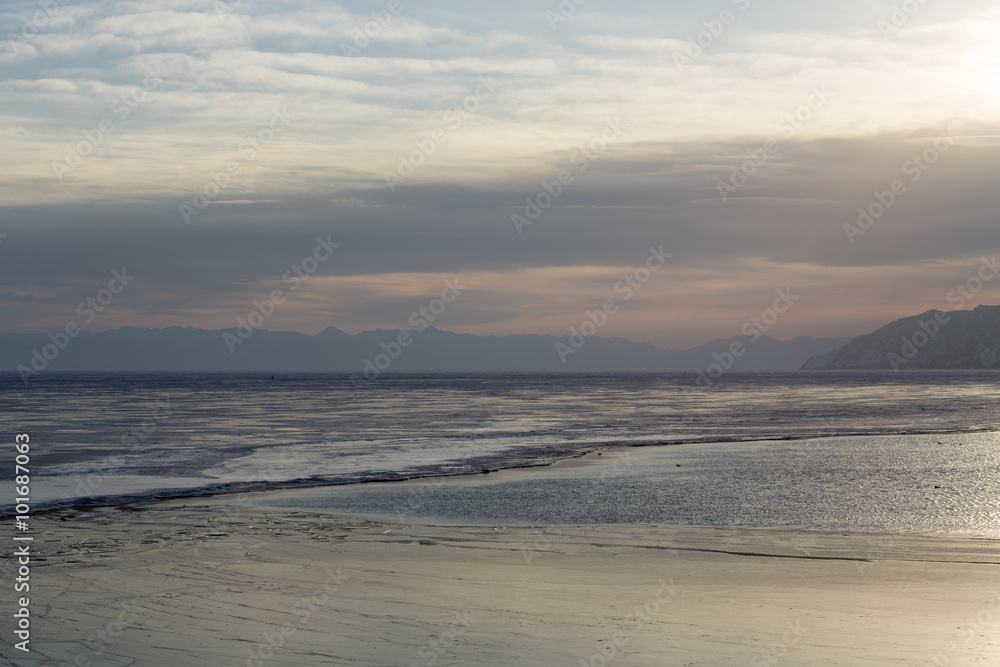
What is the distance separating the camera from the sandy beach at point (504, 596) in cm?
958

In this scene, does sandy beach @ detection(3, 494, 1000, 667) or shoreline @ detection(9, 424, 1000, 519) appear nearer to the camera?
sandy beach @ detection(3, 494, 1000, 667)

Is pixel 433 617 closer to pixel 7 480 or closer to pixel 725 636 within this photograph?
pixel 725 636

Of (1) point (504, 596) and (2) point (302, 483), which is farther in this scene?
(2) point (302, 483)

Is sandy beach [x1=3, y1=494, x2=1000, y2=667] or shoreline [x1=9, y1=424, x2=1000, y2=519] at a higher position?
sandy beach [x1=3, y1=494, x2=1000, y2=667]

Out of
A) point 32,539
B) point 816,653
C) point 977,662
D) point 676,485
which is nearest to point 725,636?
point 816,653

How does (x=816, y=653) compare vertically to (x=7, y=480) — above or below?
Result: above

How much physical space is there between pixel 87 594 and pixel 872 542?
14.5 meters

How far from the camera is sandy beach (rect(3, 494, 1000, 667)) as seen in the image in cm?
958

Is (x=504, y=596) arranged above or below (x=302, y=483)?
above

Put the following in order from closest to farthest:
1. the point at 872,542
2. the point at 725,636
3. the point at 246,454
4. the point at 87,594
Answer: the point at 725,636
the point at 87,594
the point at 872,542
the point at 246,454

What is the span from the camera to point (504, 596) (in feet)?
39.6

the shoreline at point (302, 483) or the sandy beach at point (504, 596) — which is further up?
the sandy beach at point (504, 596)

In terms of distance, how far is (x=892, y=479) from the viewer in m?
26.5

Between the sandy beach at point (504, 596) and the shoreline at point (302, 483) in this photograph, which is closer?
the sandy beach at point (504, 596)
